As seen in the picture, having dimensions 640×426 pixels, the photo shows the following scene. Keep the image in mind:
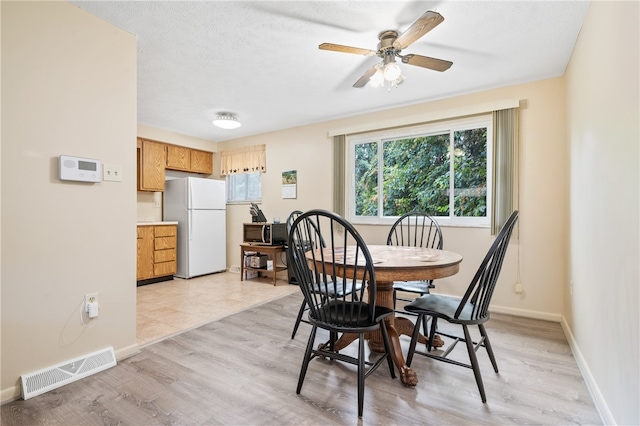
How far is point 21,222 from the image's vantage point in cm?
168

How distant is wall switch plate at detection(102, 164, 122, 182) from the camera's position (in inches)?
79.7

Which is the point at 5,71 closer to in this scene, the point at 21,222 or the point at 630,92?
the point at 21,222

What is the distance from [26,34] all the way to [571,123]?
378cm

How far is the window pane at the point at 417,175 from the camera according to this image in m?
3.52

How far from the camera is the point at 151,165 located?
4.59 meters

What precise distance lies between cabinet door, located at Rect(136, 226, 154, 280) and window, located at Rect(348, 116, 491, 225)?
2897mm

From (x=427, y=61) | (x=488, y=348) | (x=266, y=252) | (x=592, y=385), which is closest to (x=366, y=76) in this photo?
(x=427, y=61)

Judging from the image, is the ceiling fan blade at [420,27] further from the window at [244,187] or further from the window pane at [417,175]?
the window at [244,187]

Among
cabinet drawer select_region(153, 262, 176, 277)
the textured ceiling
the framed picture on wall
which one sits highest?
the textured ceiling

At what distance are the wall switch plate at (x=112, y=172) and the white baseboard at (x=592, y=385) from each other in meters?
3.03

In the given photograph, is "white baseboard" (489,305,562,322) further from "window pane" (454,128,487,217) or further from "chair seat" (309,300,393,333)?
"chair seat" (309,300,393,333)

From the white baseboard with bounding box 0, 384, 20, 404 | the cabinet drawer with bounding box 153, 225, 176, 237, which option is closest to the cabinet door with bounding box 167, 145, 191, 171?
the cabinet drawer with bounding box 153, 225, 176, 237

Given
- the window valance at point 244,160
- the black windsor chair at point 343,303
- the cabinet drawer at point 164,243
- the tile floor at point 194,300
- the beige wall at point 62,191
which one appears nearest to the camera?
the black windsor chair at point 343,303

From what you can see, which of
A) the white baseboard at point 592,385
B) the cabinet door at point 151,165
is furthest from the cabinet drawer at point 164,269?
the white baseboard at point 592,385
